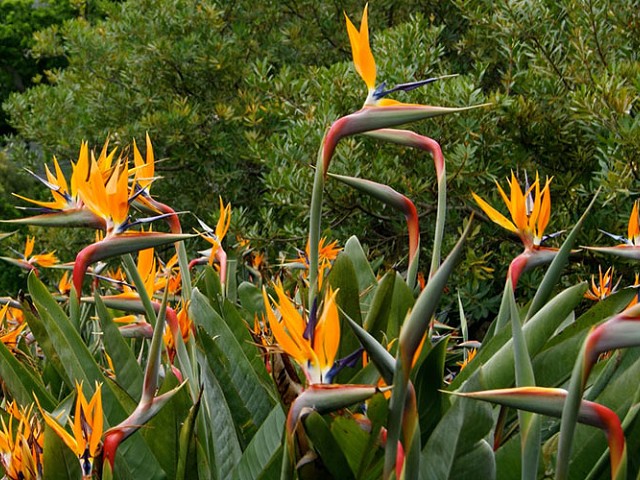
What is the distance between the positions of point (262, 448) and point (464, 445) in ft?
0.90

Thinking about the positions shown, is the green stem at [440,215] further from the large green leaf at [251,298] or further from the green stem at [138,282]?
the large green leaf at [251,298]

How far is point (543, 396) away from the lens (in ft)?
2.18

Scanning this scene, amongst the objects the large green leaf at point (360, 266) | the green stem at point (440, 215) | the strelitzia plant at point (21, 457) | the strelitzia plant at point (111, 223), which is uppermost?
the strelitzia plant at point (111, 223)

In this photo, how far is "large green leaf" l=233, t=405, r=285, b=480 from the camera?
3.37 ft

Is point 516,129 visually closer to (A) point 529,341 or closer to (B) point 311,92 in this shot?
(B) point 311,92

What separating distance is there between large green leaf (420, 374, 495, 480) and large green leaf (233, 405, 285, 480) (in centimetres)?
21

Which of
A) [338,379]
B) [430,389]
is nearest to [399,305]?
[338,379]

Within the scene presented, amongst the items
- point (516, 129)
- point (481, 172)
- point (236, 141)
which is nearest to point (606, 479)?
point (481, 172)

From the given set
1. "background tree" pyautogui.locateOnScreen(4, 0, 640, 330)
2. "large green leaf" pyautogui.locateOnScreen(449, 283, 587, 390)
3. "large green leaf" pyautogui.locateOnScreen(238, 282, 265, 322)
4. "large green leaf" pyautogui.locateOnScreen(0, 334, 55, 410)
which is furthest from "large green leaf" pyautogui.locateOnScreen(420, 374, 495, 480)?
"background tree" pyautogui.locateOnScreen(4, 0, 640, 330)

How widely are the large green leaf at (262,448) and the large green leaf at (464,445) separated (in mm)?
213

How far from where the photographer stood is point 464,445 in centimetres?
88

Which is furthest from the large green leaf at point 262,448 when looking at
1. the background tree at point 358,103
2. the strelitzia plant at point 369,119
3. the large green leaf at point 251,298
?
the background tree at point 358,103

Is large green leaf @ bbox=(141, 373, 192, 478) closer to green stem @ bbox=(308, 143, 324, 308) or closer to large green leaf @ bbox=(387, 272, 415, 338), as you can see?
green stem @ bbox=(308, 143, 324, 308)

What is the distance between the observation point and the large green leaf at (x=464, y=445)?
0.87m
